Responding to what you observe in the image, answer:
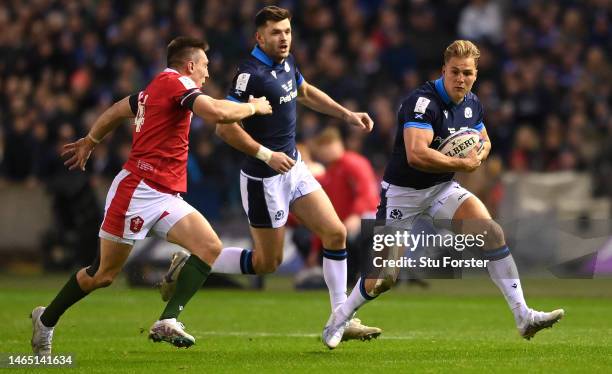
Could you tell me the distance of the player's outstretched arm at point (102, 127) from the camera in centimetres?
1070

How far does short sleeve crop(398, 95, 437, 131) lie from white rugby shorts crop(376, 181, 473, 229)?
0.63 meters

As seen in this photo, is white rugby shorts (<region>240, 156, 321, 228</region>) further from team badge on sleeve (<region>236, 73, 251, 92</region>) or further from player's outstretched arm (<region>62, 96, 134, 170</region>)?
player's outstretched arm (<region>62, 96, 134, 170</region>)

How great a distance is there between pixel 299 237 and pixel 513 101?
17.9ft

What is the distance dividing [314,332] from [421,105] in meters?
3.09

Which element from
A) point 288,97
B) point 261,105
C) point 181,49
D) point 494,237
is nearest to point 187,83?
point 181,49

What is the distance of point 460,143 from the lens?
34.7ft

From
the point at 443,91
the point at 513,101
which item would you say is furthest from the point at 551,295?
the point at 443,91

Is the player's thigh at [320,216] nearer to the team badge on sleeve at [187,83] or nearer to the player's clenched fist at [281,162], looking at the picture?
the player's clenched fist at [281,162]

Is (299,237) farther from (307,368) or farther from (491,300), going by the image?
(307,368)

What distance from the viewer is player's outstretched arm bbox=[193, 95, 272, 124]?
9.84m

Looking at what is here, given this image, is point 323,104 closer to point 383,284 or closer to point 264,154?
point 264,154

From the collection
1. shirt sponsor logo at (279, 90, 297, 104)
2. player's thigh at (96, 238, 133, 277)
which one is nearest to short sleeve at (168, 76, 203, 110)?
shirt sponsor logo at (279, 90, 297, 104)

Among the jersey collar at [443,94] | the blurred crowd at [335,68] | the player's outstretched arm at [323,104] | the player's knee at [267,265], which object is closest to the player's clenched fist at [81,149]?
the player's knee at [267,265]

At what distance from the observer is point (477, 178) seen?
793 inches
